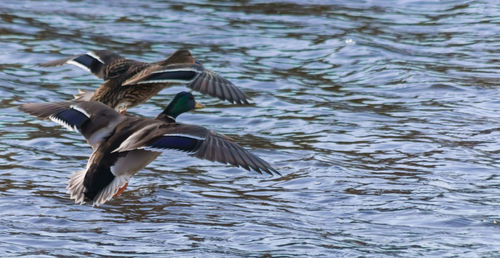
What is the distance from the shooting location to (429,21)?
47.2 feet

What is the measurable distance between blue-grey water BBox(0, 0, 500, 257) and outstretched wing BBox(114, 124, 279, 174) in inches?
21.6

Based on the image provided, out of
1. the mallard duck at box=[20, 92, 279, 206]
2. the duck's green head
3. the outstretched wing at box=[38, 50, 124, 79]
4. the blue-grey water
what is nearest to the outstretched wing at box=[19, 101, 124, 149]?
the mallard duck at box=[20, 92, 279, 206]

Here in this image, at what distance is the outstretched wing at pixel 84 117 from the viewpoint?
27.2 ft

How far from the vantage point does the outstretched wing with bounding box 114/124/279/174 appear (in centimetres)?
727

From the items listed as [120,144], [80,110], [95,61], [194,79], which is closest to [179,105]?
[194,79]

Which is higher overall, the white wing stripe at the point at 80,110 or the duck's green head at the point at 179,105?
the white wing stripe at the point at 80,110

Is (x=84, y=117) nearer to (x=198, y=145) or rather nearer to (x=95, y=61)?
(x=198, y=145)

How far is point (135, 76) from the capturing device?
31.7 ft

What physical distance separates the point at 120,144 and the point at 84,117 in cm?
52

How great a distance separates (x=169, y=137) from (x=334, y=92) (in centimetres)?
457

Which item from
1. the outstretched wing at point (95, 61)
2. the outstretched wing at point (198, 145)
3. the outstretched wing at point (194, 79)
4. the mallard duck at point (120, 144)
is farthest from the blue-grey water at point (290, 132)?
the outstretched wing at point (194, 79)

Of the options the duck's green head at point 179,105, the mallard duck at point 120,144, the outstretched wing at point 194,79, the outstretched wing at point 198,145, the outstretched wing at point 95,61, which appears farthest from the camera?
the outstretched wing at point 95,61

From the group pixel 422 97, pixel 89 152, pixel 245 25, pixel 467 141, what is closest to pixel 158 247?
pixel 89 152

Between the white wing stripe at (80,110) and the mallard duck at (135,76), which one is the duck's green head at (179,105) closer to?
the mallard duck at (135,76)
